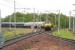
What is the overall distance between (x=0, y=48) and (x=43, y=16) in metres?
73.9

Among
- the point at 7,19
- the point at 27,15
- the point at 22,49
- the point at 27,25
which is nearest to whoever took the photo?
the point at 22,49

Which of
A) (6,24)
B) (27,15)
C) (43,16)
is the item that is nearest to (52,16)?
(43,16)

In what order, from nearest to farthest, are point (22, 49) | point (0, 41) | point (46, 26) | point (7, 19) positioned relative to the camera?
1. point (22, 49)
2. point (0, 41)
3. point (46, 26)
4. point (7, 19)

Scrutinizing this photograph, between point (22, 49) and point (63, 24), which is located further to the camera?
point (63, 24)

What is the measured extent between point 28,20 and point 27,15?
172 inches

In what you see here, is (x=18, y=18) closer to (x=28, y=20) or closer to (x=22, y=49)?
(x=28, y=20)

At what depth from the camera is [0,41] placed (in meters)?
15.8

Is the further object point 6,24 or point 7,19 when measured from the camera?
point 7,19

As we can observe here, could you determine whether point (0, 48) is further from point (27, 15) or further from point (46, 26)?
point (27, 15)

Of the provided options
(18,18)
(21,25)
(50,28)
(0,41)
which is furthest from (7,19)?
(0,41)

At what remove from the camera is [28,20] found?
90.1 meters

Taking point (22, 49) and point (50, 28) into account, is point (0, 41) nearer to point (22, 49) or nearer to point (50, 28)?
point (22, 49)

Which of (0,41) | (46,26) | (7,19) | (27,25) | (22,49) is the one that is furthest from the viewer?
(7,19)

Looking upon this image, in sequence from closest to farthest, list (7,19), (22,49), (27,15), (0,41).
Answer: (22,49) → (0,41) → (27,15) → (7,19)
